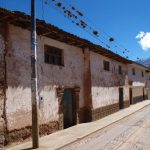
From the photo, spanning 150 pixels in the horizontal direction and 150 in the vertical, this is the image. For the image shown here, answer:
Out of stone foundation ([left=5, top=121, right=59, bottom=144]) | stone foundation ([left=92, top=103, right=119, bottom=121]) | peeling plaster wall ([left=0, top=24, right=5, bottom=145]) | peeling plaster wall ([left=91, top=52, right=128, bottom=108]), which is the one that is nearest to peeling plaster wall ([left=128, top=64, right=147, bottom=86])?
peeling plaster wall ([left=91, top=52, right=128, bottom=108])

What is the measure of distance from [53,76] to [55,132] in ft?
8.60

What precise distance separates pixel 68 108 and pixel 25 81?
4759 mm

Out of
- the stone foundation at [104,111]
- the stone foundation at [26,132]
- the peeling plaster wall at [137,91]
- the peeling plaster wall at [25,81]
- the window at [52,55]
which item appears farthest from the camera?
the peeling plaster wall at [137,91]

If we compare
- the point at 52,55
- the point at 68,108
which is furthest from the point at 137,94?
the point at 52,55

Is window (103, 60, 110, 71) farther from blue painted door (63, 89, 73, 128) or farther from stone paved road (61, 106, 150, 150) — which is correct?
stone paved road (61, 106, 150, 150)

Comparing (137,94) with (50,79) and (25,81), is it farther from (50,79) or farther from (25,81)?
(25,81)

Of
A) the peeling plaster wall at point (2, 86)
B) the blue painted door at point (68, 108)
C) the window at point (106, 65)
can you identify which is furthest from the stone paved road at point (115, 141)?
the window at point (106, 65)

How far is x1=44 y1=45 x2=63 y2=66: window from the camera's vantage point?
13024 millimetres

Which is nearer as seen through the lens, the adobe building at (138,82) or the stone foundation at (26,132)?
the stone foundation at (26,132)

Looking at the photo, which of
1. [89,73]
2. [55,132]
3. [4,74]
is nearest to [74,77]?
[89,73]

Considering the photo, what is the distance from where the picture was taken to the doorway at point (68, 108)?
14.9m

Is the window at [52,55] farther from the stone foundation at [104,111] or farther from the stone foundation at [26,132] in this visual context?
the stone foundation at [104,111]

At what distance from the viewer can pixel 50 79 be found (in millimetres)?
12992

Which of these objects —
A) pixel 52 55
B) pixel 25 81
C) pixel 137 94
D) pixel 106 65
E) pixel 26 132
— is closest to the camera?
pixel 26 132
